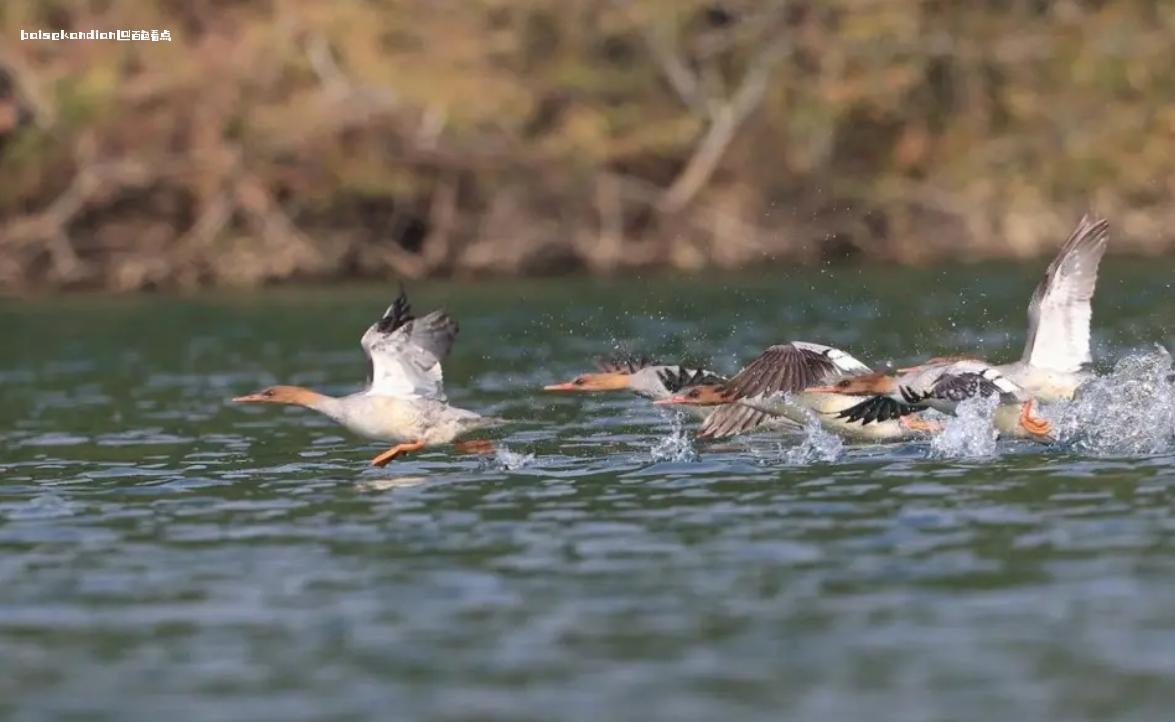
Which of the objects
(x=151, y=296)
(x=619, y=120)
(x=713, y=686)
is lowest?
(x=713, y=686)

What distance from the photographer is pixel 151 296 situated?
41062 mm

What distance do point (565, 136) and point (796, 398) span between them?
1111 inches

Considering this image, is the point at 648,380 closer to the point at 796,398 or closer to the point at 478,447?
the point at 796,398

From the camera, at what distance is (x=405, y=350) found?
16.6m

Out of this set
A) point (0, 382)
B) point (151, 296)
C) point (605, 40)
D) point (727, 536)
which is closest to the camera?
point (727, 536)

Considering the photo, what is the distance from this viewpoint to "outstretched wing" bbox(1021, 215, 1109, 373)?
16672 mm

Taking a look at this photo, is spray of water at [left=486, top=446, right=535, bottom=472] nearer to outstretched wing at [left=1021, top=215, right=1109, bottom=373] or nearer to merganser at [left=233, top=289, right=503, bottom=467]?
merganser at [left=233, top=289, right=503, bottom=467]

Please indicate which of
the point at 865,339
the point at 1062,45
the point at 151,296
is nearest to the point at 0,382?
the point at 865,339

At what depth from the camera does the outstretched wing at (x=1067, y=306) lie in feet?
54.7

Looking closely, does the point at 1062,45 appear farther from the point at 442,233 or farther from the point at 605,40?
the point at 442,233

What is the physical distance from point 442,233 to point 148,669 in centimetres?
3450

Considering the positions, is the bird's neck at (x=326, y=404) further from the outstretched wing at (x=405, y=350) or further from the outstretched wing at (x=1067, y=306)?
the outstretched wing at (x=1067, y=306)

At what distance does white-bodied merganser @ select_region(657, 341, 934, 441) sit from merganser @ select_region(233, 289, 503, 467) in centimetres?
192

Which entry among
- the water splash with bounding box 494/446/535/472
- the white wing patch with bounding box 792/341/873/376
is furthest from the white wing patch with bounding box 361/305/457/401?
the white wing patch with bounding box 792/341/873/376
